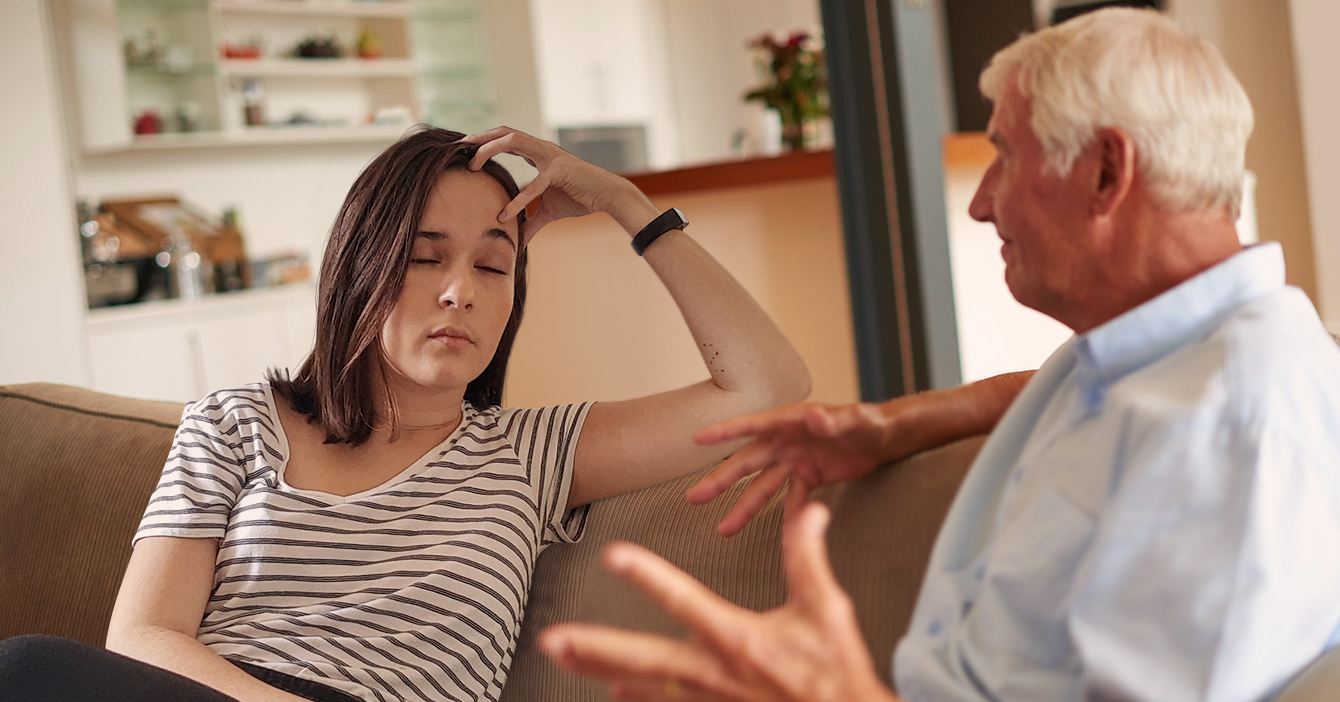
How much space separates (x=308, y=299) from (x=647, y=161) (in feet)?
6.64

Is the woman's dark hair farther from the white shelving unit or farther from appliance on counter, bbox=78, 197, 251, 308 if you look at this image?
the white shelving unit

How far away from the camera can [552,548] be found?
1223 millimetres

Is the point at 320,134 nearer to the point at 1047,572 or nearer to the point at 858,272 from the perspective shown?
the point at 858,272

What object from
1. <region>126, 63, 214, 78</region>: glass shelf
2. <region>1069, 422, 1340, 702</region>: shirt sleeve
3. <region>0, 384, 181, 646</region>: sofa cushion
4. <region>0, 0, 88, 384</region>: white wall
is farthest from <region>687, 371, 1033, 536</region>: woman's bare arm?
<region>126, 63, 214, 78</region>: glass shelf

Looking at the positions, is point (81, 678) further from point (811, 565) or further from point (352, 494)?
point (811, 565)

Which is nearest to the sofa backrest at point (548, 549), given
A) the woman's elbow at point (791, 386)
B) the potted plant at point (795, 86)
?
the woman's elbow at point (791, 386)

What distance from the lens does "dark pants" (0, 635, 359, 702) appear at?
3.02 feet

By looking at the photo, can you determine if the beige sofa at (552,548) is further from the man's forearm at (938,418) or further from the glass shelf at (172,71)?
the glass shelf at (172,71)

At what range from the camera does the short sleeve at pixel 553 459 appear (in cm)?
119

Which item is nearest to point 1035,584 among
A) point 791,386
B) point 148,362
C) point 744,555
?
point 744,555

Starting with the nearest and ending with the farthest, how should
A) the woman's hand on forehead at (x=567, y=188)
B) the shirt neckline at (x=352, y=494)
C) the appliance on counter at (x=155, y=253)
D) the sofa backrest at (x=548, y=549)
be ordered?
1. the sofa backrest at (x=548, y=549)
2. the shirt neckline at (x=352, y=494)
3. the woman's hand on forehead at (x=567, y=188)
4. the appliance on counter at (x=155, y=253)

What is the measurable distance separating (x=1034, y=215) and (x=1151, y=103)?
0.10 meters

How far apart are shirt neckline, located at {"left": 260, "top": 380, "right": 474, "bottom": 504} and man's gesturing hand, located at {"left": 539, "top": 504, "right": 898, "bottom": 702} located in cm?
66

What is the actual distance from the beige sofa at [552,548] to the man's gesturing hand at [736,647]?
0.03 metres
